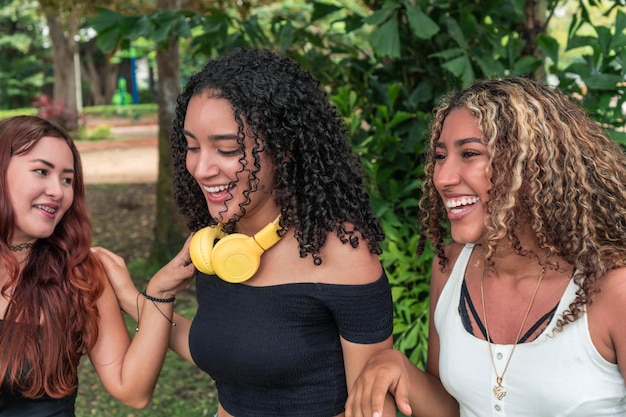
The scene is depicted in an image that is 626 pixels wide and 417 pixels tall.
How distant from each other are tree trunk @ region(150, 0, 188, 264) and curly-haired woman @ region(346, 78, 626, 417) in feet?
18.4

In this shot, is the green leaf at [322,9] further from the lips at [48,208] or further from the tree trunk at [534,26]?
the lips at [48,208]

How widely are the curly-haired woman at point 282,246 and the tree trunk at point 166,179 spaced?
534cm

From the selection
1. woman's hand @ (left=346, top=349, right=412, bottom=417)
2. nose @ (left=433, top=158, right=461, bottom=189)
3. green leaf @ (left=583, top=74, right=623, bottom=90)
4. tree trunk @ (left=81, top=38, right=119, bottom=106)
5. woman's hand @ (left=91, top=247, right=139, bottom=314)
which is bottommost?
woman's hand @ (left=346, top=349, right=412, bottom=417)

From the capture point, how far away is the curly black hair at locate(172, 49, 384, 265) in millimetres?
1778

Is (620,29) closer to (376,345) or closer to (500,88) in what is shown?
(500,88)

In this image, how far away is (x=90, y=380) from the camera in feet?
17.2

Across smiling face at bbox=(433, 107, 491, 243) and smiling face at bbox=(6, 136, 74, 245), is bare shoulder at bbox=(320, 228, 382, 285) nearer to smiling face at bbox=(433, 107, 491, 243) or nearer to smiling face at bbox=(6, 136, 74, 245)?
smiling face at bbox=(433, 107, 491, 243)

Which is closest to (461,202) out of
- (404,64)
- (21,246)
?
(21,246)

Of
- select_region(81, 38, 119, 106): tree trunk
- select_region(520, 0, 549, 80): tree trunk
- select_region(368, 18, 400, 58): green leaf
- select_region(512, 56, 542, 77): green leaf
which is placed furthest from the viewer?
select_region(81, 38, 119, 106): tree trunk

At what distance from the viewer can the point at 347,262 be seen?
1.80 metres

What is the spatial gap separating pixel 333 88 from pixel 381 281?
7.58 feet

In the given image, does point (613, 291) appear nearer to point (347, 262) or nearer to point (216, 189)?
point (347, 262)

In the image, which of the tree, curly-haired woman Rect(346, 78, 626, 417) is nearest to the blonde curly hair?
curly-haired woman Rect(346, 78, 626, 417)

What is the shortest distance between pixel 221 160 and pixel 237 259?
265 mm
